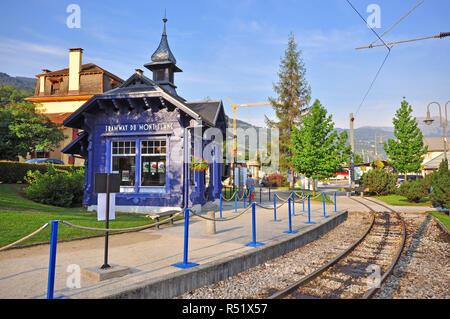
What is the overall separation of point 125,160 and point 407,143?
36154 mm

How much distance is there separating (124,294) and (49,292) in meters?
0.97

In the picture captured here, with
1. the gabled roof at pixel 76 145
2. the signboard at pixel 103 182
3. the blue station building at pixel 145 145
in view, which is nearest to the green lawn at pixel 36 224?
the blue station building at pixel 145 145

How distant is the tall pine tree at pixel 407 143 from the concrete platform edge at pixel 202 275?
35.1m

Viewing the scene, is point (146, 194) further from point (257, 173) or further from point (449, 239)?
point (257, 173)

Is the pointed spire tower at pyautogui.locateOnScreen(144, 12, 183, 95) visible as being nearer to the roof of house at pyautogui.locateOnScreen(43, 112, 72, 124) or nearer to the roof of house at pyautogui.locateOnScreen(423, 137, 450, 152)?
the roof of house at pyautogui.locateOnScreen(43, 112, 72, 124)

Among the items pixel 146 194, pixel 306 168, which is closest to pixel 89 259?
pixel 146 194

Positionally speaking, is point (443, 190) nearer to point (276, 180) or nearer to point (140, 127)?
point (140, 127)

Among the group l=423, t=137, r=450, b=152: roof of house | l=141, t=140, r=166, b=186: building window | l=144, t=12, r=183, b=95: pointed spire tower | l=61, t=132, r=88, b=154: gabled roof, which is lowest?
l=141, t=140, r=166, b=186: building window

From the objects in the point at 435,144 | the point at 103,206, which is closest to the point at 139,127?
the point at 103,206

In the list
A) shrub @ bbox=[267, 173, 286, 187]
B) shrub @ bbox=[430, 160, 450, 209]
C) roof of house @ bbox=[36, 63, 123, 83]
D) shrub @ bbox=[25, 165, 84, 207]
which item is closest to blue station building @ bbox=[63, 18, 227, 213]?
shrub @ bbox=[25, 165, 84, 207]

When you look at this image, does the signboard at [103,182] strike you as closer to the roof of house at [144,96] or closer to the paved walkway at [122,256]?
the paved walkway at [122,256]

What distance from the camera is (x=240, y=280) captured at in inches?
239

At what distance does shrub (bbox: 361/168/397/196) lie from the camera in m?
28.5

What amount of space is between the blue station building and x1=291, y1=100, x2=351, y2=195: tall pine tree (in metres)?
14.2
